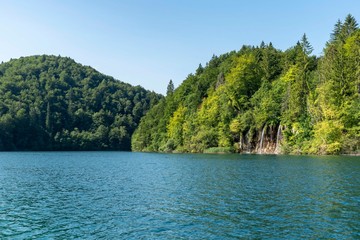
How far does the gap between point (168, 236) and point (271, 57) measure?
125 metres

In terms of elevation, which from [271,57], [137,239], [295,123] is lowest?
[137,239]

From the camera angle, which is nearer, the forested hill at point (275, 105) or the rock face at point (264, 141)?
the forested hill at point (275, 105)

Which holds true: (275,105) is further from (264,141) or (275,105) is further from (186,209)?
(186,209)

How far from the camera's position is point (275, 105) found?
366ft

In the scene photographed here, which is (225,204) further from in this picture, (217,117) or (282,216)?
(217,117)

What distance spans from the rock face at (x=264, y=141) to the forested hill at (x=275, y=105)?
31 cm

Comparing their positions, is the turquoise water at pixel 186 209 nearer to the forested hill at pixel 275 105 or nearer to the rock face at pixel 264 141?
the forested hill at pixel 275 105

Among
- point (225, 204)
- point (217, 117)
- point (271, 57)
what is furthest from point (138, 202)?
point (271, 57)

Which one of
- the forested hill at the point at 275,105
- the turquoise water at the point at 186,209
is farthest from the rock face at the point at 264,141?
the turquoise water at the point at 186,209

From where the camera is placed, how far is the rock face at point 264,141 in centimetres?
10894

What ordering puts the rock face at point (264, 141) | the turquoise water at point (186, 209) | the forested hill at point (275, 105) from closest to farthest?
1. the turquoise water at point (186, 209)
2. the forested hill at point (275, 105)
3. the rock face at point (264, 141)

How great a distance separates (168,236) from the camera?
1939 centimetres

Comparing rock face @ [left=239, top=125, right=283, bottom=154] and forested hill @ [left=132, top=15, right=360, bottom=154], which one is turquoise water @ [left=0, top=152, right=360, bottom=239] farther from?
rock face @ [left=239, top=125, right=283, bottom=154]

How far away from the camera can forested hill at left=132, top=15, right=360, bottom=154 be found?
9275 centimetres
